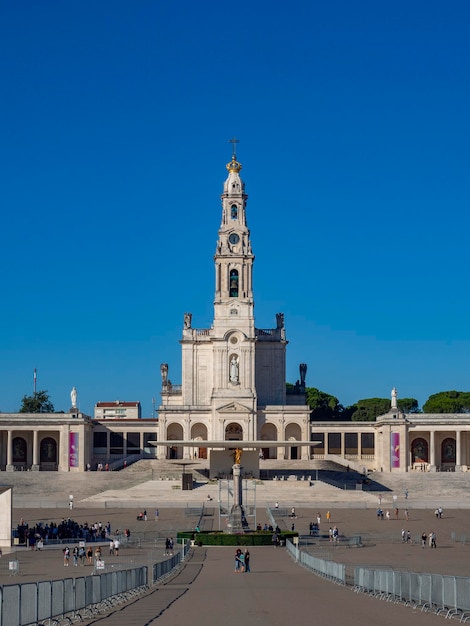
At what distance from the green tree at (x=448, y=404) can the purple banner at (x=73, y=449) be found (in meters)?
57.8

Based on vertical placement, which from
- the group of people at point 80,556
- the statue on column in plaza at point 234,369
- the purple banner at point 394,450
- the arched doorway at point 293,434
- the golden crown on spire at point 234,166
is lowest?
the group of people at point 80,556


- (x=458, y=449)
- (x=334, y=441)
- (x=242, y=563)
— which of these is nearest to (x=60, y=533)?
(x=242, y=563)

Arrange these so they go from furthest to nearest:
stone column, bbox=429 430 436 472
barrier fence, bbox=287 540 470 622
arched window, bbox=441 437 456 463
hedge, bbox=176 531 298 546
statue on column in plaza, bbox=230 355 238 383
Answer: arched window, bbox=441 437 456 463, stone column, bbox=429 430 436 472, statue on column in plaza, bbox=230 355 238 383, hedge, bbox=176 531 298 546, barrier fence, bbox=287 540 470 622

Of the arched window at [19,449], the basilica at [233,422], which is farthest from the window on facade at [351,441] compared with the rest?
the arched window at [19,449]

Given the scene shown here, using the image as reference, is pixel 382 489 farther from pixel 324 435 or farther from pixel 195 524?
pixel 195 524

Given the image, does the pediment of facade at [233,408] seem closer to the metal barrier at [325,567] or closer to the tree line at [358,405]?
the tree line at [358,405]

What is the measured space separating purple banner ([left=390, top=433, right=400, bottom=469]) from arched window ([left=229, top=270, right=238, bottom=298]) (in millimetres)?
20855

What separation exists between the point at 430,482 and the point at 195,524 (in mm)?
34208

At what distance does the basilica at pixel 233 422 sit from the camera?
11100 centimetres

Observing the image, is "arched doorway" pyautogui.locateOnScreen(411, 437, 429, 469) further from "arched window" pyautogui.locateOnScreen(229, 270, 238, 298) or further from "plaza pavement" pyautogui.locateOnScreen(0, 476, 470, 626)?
"arched window" pyautogui.locateOnScreen(229, 270, 238, 298)

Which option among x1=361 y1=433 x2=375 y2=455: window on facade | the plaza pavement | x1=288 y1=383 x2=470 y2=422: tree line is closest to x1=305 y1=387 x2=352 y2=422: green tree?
x1=288 y1=383 x2=470 y2=422: tree line

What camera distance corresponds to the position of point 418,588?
26469 mm

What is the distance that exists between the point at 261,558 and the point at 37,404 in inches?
3675

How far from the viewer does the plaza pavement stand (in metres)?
26.2
